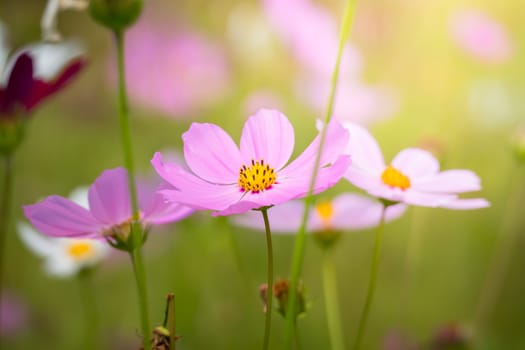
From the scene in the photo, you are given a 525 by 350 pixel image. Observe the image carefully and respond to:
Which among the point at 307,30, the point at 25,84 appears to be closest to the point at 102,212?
the point at 25,84

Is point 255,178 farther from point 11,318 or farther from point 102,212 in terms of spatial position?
point 11,318

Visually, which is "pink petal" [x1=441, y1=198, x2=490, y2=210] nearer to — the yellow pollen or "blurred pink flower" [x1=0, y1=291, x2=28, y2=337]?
the yellow pollen

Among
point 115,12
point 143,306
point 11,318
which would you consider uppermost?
point 115,12

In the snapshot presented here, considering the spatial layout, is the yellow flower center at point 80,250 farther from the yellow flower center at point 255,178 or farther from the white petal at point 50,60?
the yellow flower center at point 255,178

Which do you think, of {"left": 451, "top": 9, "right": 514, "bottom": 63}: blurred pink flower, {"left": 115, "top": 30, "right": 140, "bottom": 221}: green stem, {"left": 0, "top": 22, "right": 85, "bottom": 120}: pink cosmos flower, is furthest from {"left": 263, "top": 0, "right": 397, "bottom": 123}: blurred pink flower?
{"left": 115, "top": 30, "right": 140, "bottom": 221}: green stem

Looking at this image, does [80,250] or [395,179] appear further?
[80,250]

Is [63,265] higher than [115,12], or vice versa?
[115,12]

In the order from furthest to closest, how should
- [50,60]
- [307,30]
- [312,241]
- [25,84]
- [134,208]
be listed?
1. [312,241]
2. [307,30]
3. [50,60]
4. [25,84]
5. [134,208]

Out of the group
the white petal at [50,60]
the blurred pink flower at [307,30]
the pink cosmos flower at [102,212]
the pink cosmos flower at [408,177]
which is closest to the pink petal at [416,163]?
the pink cosmos flower at [408,177]
